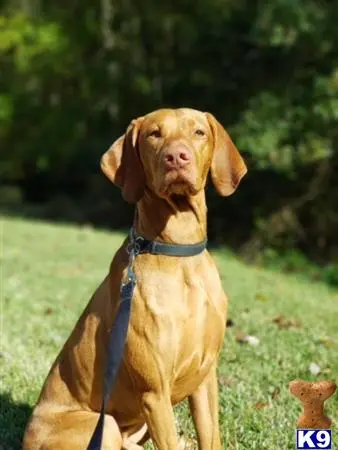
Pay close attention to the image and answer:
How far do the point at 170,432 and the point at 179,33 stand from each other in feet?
63.3

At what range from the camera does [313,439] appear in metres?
3.75

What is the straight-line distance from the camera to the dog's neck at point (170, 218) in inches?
148

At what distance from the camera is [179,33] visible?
21797 millimetres

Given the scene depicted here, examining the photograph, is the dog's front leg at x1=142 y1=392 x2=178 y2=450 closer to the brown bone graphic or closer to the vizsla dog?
the vizsla dog

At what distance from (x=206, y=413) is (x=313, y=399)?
0.52 metres

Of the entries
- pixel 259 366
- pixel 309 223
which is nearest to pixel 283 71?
pixel 309 223

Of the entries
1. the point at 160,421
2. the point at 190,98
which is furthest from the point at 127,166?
the point at 190,98

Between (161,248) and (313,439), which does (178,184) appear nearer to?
(161,248)

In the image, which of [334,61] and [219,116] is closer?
[334,61]

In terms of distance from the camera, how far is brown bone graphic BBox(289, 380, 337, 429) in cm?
373

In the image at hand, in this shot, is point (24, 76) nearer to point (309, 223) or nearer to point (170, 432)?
point (309, 223)

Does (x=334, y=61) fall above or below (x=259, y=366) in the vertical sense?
above

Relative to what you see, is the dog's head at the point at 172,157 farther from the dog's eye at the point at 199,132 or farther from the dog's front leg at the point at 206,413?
the dog's front leg at the point at 206,413

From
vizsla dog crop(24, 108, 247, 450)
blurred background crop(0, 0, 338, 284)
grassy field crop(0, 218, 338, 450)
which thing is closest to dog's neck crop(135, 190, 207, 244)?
vizsla dog crop(24, 108, 247, 450)
